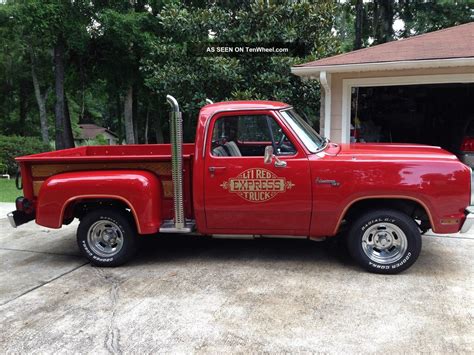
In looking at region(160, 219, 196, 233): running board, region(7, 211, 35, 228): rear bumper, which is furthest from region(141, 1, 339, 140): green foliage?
region(7, 211, 35, 228): rear bumper

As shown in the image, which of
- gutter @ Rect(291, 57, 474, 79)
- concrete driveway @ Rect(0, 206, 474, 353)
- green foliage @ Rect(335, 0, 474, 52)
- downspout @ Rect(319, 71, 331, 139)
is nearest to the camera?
concrete driveway @ Rect(0, 206, 474, 353)

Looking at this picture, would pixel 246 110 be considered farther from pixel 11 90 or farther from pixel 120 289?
pixel 11 90

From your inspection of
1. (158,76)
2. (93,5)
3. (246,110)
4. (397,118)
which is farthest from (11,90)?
(246,110)

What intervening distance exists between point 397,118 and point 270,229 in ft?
35.2

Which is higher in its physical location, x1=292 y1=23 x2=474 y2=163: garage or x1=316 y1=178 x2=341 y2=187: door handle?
x1=292 y1=23 x2=474 y2=163: garage

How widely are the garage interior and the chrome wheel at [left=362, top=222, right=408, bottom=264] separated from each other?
6243 mm

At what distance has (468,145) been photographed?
9359 millimetres

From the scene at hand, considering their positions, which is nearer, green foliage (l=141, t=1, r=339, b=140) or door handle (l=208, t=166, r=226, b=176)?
door handle (l=208, t=166, r=226, b=176)

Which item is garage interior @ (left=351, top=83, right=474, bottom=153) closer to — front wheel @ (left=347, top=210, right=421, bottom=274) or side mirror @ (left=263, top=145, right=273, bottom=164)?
front wheel @ (left=347, top=210, right=421, bottom=274)

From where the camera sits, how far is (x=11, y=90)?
29328 millimetres

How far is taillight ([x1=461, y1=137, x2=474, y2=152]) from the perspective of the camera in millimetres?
9273

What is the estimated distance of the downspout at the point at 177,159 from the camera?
4980mm

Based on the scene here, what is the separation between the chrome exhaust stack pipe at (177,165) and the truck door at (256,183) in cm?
30

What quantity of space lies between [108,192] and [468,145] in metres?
7.91
